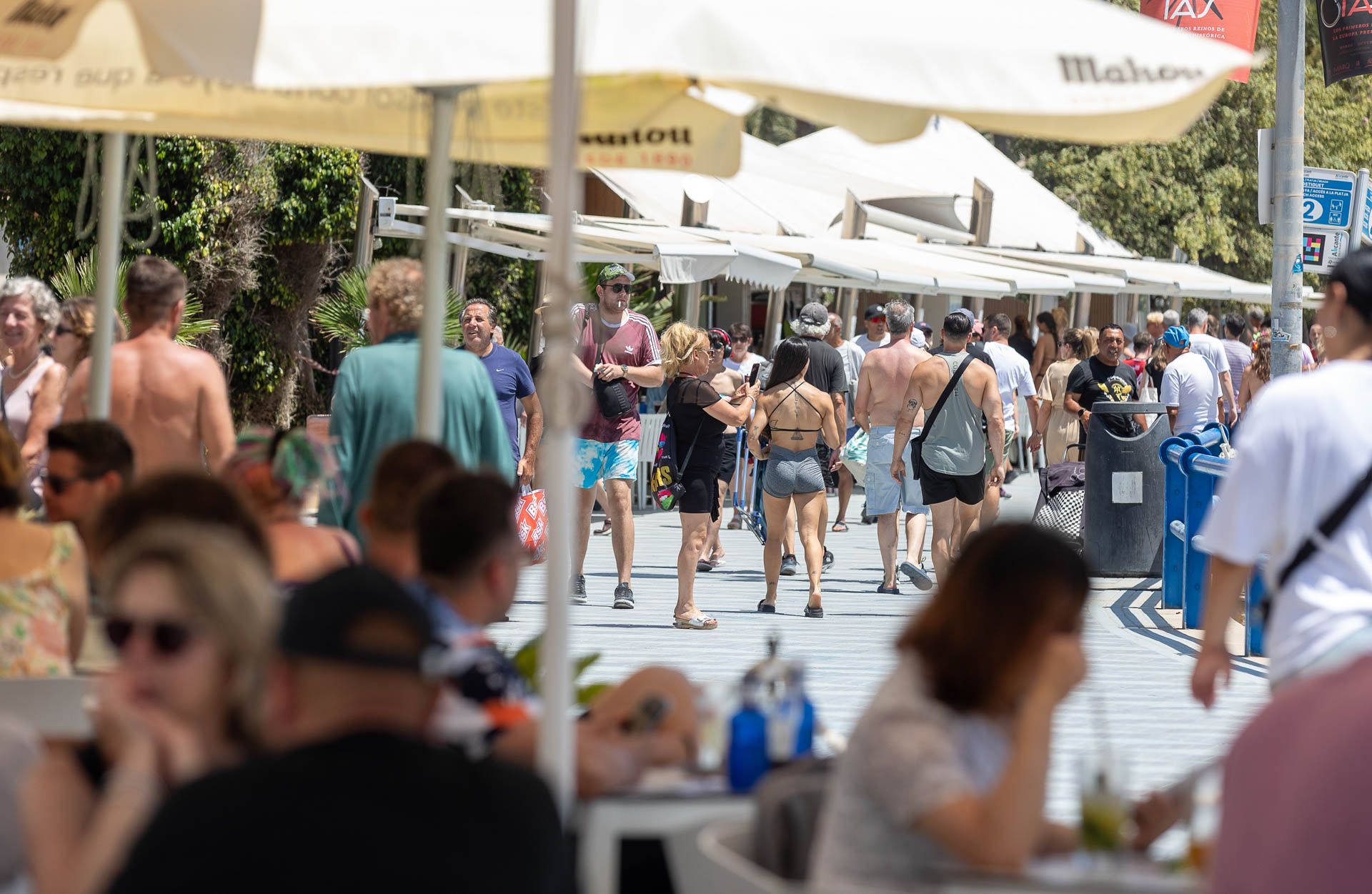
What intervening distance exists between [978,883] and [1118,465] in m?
9.47

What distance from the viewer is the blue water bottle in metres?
3.62

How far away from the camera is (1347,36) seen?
12398 mm

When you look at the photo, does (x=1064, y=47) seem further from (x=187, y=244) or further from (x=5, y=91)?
(x=187, y=244)

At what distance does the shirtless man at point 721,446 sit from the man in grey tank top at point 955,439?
1133 mm

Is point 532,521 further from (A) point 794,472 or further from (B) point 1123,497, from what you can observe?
(B) point 1123,497

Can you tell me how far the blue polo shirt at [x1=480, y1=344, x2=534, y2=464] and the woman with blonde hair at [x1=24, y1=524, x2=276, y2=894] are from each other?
7.40 m

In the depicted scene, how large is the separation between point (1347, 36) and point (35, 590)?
10.5m

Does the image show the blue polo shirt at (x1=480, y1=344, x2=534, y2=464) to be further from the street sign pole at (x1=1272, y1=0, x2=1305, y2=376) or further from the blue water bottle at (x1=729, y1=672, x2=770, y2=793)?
the blue water bottle at (x1=729, y1=672, x2=770, y2=793)

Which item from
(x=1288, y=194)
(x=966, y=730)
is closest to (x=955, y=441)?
(x=1288, y=194)

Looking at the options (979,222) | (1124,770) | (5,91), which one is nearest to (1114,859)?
(1124,770)

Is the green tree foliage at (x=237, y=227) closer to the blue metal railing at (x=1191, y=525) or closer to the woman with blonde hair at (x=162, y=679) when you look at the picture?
the blue metal railing at (x=1191, y=525)

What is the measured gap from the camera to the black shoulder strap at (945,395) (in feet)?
37.2

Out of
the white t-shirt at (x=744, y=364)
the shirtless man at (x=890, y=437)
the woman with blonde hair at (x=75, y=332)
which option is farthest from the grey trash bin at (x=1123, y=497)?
the woman with blonde hair at (x=75, y=332)

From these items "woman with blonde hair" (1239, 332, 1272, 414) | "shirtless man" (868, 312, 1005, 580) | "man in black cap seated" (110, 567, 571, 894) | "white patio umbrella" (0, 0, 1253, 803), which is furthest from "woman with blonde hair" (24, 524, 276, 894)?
"woman with blonde hair" (1239, 332, 1272, 414)
